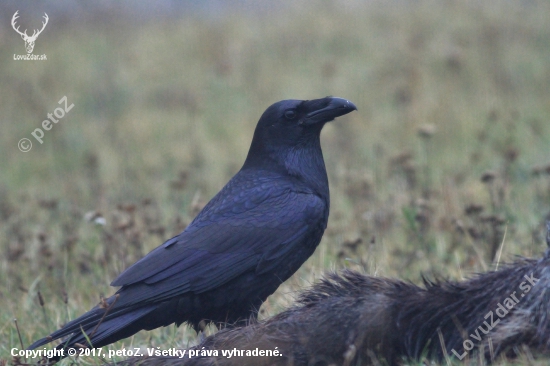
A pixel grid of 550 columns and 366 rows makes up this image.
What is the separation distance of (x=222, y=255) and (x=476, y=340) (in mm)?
1588

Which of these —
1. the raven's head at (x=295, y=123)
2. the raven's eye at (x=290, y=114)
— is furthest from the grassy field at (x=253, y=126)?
the raven's eye at (x=290, y=114)

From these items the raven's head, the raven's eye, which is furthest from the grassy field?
the raven's eye

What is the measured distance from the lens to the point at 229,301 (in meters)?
4.14

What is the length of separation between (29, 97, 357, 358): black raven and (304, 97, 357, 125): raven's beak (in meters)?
0.27

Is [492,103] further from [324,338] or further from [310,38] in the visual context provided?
[324,338]

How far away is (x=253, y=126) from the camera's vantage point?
10484 mm

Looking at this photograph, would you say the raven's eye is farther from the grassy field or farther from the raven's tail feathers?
the raven's tail feathers

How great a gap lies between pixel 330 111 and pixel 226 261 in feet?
3.90

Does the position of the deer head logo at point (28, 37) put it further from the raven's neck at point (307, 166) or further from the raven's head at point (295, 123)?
the raven's neck at point (307, 166)

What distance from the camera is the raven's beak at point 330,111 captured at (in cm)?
469

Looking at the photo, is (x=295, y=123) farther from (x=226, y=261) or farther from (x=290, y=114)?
(x=226, y=261)

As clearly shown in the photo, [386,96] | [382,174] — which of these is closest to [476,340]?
[382,174]

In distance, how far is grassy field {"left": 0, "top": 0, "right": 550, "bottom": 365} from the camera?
5531mm

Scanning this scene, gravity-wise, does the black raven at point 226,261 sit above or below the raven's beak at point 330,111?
below
